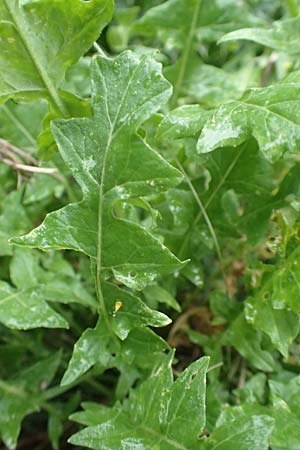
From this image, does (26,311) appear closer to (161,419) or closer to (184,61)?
(161,419)

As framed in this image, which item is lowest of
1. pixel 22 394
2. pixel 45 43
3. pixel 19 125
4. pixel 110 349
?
pixel 22 394

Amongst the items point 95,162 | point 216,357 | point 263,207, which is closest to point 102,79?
point 95,162

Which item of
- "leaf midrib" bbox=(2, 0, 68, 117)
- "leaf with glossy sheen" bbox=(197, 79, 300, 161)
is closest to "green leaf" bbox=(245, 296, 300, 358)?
"leaf with glossy sheen" bbox=(197, 79, 300, 161)

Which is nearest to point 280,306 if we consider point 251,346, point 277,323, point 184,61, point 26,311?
point 277,323

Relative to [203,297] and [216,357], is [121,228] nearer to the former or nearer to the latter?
[216,357]

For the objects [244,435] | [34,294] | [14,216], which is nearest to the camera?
[244,435]
